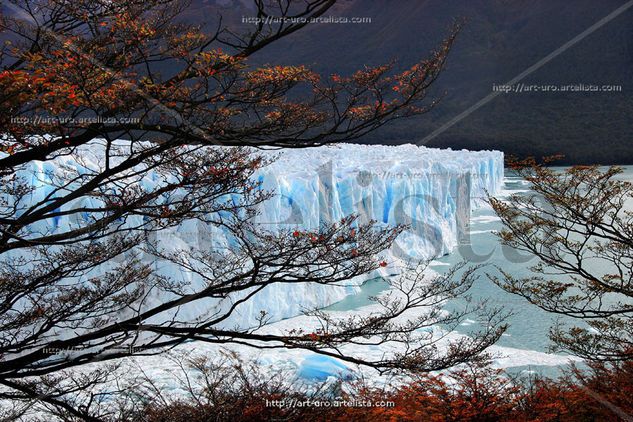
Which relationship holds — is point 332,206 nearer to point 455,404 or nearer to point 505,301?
point 505,301

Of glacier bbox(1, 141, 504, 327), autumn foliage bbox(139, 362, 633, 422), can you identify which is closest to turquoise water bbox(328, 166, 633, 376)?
glacier bbox(1, 141, 504, 327)

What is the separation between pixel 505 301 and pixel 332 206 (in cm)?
467

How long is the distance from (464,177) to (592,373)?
44.0 feet

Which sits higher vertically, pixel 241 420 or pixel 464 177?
pixel 464 177

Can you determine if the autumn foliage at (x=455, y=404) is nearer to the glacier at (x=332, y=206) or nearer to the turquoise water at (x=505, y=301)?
the turquoise water at (x=505, y=301)

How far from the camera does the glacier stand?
389 inches

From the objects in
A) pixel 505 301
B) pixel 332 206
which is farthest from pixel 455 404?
pixel 332 206

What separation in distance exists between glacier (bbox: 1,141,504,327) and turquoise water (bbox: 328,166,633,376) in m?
0.40

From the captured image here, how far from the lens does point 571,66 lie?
64.7 metres

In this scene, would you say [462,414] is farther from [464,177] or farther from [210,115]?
[464,177]

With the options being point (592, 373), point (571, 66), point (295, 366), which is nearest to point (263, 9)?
point (295, 366)

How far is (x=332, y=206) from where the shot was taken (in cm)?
1389

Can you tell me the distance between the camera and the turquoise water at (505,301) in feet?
33.5

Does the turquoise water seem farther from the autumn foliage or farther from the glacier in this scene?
the autumn foliage
